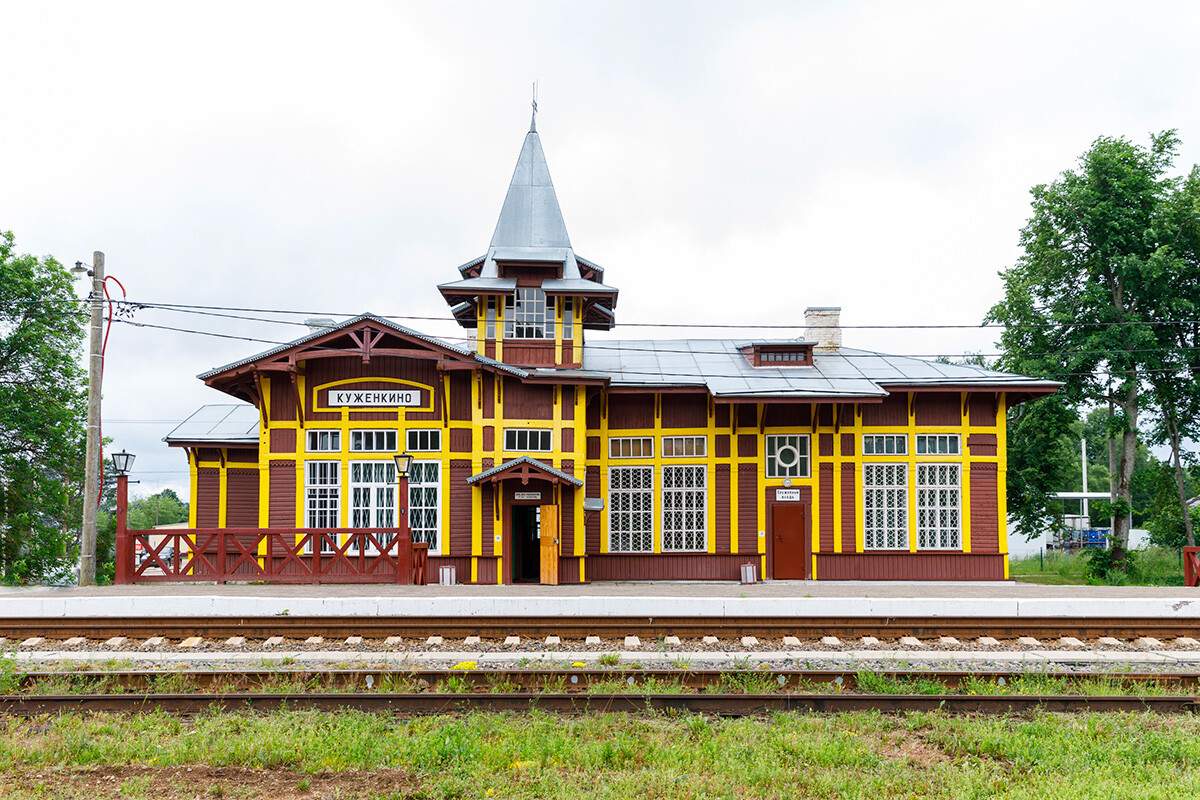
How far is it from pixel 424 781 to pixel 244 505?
1846 centimetres

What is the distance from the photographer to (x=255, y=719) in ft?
24.1

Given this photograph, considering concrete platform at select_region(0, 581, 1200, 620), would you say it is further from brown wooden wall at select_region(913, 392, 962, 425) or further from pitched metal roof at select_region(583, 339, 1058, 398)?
brown wooden wall at select_region(913, 392, 962, 425)

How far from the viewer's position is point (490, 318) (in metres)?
21.2

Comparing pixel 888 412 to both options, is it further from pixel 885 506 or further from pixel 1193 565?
pixel 1193 565

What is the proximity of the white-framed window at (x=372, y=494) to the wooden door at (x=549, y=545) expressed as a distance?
356 centimetres

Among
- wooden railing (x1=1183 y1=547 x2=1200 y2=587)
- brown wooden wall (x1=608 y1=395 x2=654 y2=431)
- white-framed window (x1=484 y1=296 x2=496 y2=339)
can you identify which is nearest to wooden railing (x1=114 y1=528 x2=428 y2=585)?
white-framed window (x1=484 y1=296 x2=496 y2=339)

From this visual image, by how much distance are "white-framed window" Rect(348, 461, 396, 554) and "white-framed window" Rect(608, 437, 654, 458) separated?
5582mm

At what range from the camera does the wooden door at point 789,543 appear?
20797mm

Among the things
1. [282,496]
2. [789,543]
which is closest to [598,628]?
[789,543]

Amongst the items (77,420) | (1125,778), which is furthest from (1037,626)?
(77,420)

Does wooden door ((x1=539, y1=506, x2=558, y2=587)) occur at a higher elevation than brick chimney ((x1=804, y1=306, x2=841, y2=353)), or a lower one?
lower

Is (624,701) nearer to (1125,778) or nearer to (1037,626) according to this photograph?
(1125,778)

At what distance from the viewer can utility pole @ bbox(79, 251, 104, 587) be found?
1684 cm

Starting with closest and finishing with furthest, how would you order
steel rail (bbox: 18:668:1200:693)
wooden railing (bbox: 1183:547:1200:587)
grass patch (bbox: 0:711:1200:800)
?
grass patch (bbox: 0:711:1200:800), steel rail (bbox: 18:668:1200:693), wooden railing (bbox: 1183:547:1200:587)
